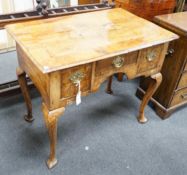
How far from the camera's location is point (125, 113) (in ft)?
5.75

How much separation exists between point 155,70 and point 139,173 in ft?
1.97

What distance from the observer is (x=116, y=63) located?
1.13 m

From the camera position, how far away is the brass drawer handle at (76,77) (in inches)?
40.0

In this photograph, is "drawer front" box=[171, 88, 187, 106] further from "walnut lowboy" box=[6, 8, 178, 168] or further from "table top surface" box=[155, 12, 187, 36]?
"table top surface" box=[155, 12, 187, 36]

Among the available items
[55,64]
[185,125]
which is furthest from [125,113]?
[55,64]

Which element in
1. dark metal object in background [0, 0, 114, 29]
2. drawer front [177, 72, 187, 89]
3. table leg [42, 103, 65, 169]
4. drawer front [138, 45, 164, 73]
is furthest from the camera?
drawer front [177, 72, 187, 89]

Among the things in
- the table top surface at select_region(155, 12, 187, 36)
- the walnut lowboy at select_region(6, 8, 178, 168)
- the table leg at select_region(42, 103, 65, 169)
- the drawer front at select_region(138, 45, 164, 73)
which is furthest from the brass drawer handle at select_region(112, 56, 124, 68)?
the table top surface at select_region(155, 12, 187, 36)

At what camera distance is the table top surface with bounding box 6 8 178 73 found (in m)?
0.96

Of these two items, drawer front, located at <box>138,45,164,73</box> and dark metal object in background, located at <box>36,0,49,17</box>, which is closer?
drawer front, located at <box>138,45,164,73</box>

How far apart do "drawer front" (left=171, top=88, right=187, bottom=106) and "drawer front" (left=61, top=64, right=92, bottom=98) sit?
0.81 metres

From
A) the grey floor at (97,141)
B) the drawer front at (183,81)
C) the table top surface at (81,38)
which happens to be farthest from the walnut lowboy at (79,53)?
the drawer front at (183,81)

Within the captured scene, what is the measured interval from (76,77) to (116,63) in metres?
0.22

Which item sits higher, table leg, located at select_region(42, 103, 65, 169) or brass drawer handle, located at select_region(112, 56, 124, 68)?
brass drawer handle, located at select_region(112, 56, 124, 68)

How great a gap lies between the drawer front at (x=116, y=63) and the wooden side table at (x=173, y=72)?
16.5 inches
